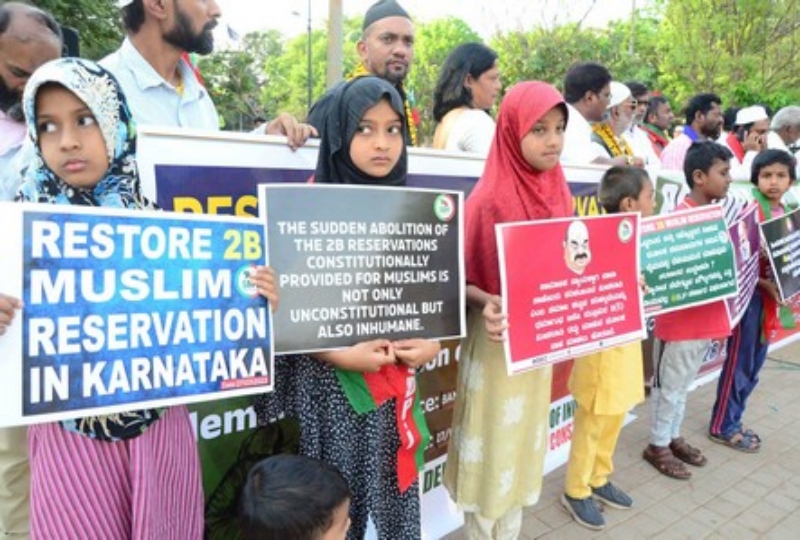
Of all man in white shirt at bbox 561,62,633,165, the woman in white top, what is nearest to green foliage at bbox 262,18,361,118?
man in white shirt at bbox 561,62,633,165

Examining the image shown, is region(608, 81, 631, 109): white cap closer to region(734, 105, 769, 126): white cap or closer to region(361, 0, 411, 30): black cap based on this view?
region(361, 0, 411, 30): black cap

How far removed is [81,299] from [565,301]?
5.04 ft

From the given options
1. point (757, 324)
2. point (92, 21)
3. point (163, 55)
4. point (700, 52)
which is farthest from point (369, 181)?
point (700, 52)

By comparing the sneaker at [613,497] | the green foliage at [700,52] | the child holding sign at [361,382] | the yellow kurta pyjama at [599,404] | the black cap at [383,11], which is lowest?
the sneaker at [613,497]

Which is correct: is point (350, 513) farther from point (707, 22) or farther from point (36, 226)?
point (707, 22)

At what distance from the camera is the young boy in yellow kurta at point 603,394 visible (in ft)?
9.05

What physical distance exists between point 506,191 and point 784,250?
7.40 feet

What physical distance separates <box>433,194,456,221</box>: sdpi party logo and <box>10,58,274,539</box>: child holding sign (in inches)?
33.7

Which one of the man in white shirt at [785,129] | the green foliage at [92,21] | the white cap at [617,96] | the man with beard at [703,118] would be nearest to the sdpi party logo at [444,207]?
the white cap at [617,96]

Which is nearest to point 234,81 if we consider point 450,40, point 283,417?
point 283,417

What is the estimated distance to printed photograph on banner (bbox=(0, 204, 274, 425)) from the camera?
4.32ft

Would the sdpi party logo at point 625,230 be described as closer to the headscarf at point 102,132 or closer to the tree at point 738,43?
the headscarf at point 102,132

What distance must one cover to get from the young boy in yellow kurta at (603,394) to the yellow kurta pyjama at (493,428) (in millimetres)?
546

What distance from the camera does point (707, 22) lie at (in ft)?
49.5
